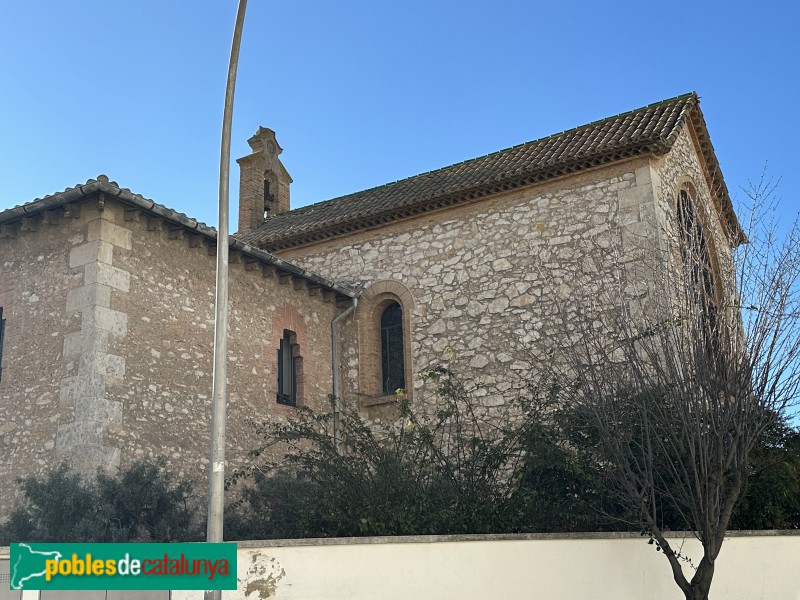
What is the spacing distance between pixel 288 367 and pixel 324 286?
167cm

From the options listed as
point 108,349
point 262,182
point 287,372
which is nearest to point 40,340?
point 108,349

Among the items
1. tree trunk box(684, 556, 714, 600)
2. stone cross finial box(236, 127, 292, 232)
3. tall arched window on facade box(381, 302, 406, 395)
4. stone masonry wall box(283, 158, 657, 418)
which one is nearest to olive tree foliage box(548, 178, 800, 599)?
tree trunk box(684, 556, 714, 600)

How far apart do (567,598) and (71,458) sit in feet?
20.4

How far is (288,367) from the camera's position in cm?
1448

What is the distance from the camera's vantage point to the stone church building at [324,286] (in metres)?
11.0

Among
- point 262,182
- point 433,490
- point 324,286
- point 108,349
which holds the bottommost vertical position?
point 433,490

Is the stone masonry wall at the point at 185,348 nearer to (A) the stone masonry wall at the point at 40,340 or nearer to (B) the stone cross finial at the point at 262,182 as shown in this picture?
(A) the stone masonry wall at the point at 40,340

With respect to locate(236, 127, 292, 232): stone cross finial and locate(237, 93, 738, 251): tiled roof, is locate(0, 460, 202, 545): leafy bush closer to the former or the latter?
locate(237, 93, 738, 251): tiled roof

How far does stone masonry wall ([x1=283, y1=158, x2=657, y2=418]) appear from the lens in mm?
13234

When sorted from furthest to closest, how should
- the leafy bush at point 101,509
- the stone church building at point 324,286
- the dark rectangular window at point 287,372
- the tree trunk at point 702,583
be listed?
the dark rectangular window at point 287,372 → the stone church building at point 324,286 → the leafy bush at point 101,509 → the tree trunk at point 702,583

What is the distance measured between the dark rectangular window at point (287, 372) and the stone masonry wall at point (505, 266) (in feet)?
4.33

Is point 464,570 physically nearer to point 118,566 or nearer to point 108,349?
point 118,566

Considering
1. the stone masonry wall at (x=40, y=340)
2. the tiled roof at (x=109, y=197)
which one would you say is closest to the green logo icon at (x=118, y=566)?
the stone masonry wall at (x=40, y=340)

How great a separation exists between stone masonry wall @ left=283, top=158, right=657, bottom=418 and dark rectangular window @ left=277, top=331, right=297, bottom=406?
51.9 inches
